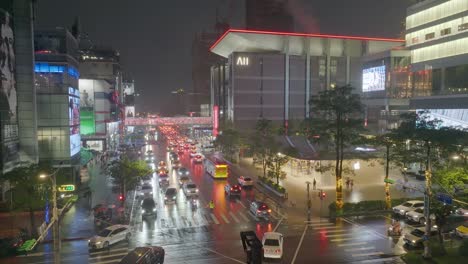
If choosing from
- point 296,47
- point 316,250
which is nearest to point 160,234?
point 316,250

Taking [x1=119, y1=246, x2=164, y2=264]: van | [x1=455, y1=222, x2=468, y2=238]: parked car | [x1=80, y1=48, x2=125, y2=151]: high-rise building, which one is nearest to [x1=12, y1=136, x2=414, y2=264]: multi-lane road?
[x1=119, y1=246, x2=164, y2=264]: van

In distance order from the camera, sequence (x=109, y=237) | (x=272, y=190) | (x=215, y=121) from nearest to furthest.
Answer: (x=109, y=237) → (x=272, y=190) → (x=215, y=121)

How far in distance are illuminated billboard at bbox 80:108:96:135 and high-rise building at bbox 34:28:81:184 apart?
103 ft

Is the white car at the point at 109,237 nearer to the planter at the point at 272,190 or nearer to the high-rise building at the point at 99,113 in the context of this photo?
the planter at the point at 272,190

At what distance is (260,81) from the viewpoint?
296ft

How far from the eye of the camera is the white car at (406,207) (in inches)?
1331

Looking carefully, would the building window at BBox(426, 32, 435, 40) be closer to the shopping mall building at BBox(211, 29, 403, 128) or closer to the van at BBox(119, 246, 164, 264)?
the shopping mall building at BBox(211, 29, 403, 128)

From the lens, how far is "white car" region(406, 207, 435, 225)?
31.7 metres

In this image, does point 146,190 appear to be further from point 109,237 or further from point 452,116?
point 452,116

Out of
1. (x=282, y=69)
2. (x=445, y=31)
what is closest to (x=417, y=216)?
(x=445, y=31)

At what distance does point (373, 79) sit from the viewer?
88938mm

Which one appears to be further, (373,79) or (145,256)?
(373,79)

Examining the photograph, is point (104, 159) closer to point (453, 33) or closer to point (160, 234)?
point (160, 234)

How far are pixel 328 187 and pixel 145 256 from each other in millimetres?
29118
